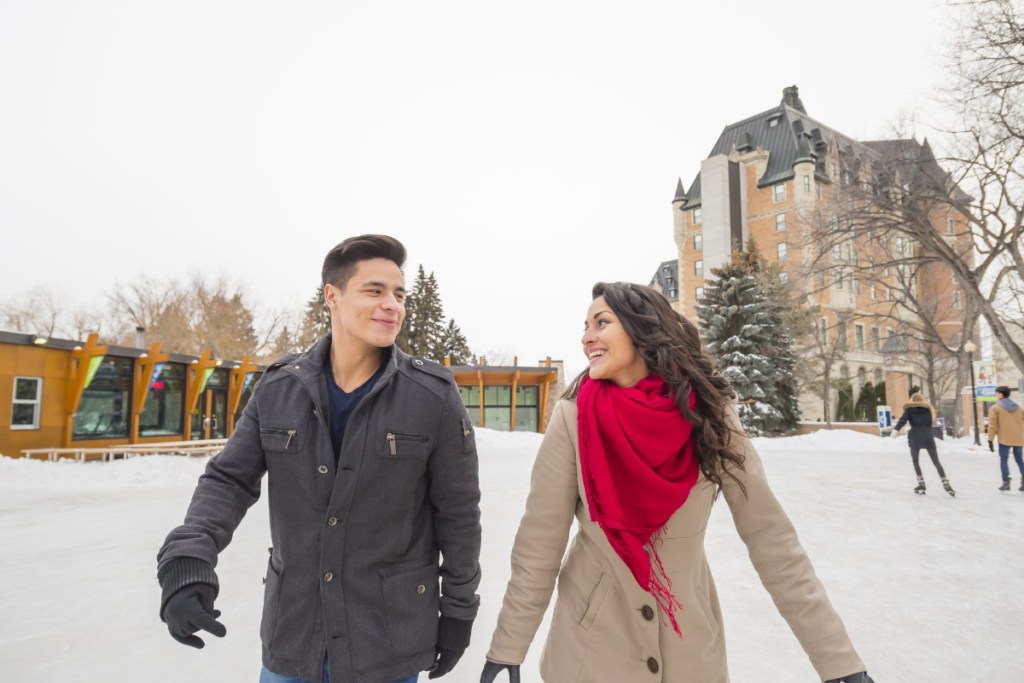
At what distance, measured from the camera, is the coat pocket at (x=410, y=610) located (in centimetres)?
184

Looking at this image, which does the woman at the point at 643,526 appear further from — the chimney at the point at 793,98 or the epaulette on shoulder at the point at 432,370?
the chimney at the point at 793,98

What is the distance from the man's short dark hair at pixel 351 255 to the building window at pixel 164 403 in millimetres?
18144

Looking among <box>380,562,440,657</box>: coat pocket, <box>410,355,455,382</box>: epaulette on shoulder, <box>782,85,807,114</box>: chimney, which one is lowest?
<box>380,562,440,657</box>: coat pocket

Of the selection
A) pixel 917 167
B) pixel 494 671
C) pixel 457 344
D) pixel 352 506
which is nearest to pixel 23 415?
pixel 352 506

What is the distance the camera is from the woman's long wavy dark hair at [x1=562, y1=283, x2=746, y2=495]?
6.54 ft

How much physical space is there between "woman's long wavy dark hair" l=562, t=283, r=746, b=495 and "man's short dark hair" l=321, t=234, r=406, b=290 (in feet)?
2.68

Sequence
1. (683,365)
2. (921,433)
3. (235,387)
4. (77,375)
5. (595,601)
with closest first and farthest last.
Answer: (595,601) < (683,365) < (921,433) < (77,375) < (235,387)

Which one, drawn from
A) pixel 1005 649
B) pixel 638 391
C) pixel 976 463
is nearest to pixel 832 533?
pixel 1005 649

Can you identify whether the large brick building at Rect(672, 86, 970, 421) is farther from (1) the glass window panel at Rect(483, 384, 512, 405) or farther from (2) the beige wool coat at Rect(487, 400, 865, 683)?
(2) the beige wool coat at Rect(487, 400, 865, 683)

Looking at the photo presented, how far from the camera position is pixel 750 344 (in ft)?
86.2

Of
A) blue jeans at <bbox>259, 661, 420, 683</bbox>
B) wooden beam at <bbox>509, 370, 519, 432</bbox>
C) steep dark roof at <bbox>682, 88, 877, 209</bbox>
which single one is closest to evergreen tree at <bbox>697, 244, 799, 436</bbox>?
wooden beam at <bbox>509, 370, 519, 432</bbox>

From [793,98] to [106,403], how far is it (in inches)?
2345

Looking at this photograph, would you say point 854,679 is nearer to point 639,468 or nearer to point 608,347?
point 639,468

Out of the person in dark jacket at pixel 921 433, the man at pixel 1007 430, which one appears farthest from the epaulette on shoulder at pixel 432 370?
the man at pixel 1007 430
